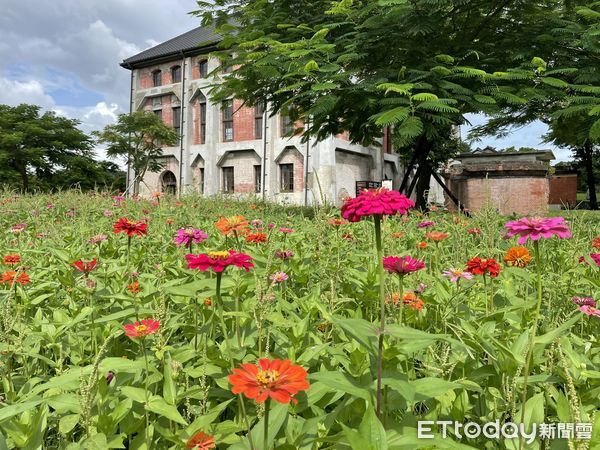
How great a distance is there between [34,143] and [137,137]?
46.0ft

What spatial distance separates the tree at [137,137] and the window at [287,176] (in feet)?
25.3

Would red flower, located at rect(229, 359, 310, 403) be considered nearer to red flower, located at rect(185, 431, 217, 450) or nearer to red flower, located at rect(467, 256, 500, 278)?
red flower, located at rect(185, 431, 217, 450)

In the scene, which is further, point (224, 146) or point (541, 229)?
point (224, 146)

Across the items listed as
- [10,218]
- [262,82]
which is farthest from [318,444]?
[262,82]

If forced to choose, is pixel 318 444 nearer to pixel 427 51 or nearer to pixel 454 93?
pixel 454 93

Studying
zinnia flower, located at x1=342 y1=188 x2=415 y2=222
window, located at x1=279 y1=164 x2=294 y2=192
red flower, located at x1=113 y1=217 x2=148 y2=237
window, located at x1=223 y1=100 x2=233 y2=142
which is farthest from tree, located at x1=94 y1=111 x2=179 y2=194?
zinnia flower, located at x1=342 y1=188 x2=415 y2=222

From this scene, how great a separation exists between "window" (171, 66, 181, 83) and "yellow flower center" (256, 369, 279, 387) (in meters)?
32.8

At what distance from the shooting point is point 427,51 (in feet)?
27.8

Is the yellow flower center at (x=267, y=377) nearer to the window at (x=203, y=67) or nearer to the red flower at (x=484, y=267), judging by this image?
the red flower at (x=484, y=267)

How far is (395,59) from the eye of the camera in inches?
330

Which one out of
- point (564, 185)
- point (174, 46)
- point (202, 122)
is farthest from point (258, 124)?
point (564, 185)

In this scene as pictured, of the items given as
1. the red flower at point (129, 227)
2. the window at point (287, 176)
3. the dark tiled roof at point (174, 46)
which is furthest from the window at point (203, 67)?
the red flower at point (129, 227)

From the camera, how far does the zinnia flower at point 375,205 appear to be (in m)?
1.38

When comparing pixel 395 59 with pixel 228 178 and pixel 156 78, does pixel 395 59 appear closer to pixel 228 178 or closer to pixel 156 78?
pixel 228 178
